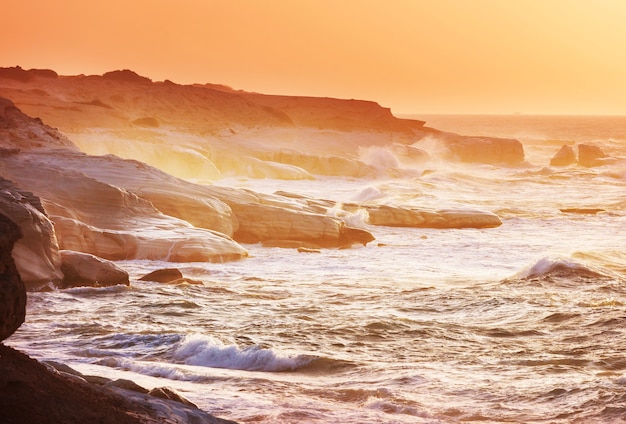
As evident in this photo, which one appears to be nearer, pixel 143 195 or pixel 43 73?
pixel 143 195

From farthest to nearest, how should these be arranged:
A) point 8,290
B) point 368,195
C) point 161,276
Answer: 1. point 368,195
2. point 161,276
3. point 8,290

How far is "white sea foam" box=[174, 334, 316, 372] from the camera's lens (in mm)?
15469

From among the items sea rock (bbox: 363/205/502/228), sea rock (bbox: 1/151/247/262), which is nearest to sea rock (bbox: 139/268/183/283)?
sea rock (bbox: 1/151/247/262)

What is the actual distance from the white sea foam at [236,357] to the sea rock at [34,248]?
6.92m

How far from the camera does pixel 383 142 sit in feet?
369

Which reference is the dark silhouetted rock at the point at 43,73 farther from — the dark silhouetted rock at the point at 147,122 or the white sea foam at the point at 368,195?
the white sea foam at the point at 368,195

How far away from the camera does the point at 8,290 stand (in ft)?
23.1

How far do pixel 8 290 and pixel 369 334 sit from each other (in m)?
12.1

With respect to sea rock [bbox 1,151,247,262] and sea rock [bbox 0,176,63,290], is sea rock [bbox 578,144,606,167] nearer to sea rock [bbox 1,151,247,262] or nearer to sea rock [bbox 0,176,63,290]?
sea rock [bbox 1,151,247,262]

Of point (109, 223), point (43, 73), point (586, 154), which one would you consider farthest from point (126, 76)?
point (109, 223)

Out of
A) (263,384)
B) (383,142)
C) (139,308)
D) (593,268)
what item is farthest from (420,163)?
(263,384)

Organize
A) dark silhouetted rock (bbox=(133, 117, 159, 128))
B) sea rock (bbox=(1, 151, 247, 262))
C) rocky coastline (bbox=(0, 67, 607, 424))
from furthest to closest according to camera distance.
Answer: dark silhouetted rock (bbox=(133, 117, 159, 128))
sea rock (bbox=(1, 151, 247, 262))
rocky coastline (bbox=(0, 67, 607, 424))

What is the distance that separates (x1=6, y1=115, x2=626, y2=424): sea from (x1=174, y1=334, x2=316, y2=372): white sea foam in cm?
3

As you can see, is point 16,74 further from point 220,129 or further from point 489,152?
point 489,152
